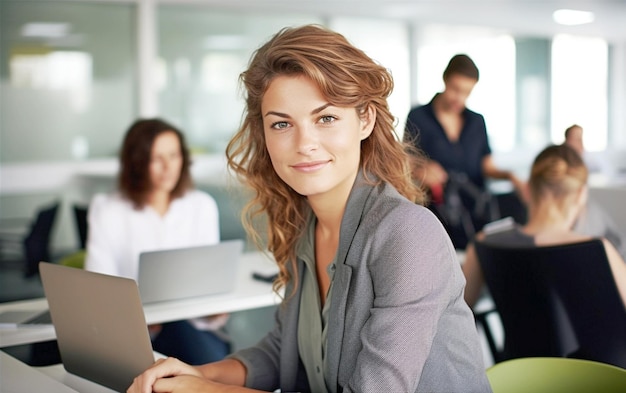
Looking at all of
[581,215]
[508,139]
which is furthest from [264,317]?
→ [508,139]

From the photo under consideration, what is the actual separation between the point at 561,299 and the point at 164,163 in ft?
5.62

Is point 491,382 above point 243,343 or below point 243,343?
above

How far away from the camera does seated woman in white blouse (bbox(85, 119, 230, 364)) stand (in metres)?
3.16

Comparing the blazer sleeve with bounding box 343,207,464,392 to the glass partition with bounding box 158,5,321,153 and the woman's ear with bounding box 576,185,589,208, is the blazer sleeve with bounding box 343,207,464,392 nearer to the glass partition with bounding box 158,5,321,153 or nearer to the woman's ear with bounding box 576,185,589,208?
the woman's ear with bounding box 576,185,589,208

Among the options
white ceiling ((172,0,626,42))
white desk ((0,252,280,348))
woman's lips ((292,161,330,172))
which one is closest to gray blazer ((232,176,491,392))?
woman's lips ((292,161,330,172))

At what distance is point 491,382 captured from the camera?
169 centimetres

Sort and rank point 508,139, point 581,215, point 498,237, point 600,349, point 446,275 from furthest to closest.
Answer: point 508,139
point 581,215
point 498,237
point 600,349
point 446,275

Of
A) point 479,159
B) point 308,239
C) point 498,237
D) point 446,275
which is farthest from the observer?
point 479,159

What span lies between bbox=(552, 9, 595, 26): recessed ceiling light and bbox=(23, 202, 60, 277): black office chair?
16.9ft

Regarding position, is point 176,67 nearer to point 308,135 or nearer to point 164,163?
point 164,163

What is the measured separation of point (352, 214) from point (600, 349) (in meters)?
1.30

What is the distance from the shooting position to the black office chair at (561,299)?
2.48 m

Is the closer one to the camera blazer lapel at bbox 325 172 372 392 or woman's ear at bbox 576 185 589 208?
blazer lapel at bbox 325 172 372 392

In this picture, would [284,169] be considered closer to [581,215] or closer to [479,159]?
[581,215]
